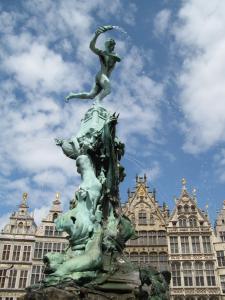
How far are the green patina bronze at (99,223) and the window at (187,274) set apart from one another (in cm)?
2101

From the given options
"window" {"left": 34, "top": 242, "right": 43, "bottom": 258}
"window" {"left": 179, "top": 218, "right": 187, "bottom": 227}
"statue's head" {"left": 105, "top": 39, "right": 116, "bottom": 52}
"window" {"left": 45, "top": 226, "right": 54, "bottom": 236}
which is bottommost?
"window" {"left": 34, "top": 242, "right": 43, "bottom": 258}

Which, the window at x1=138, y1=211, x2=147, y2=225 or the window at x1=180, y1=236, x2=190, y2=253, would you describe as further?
the window at x1=138, y1=211, x2=147, y2=225

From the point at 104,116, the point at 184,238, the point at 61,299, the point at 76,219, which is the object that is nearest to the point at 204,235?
the point at 184,238

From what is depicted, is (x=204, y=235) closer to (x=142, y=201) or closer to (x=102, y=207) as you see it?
(x=142, y=201)

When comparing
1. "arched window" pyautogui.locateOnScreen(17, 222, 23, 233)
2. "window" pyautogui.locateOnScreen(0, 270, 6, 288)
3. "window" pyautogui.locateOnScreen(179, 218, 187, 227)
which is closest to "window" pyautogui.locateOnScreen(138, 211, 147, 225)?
"window" pyautogui.locateOnScreen(179, 218, 187, 227)

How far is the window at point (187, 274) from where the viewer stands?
104 ft

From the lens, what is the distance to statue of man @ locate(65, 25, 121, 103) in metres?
16.0

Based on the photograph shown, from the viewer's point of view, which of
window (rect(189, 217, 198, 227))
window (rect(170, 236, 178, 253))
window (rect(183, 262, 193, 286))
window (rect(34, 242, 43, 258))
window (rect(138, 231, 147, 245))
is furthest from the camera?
window (rect(189, 217, 198, 227))

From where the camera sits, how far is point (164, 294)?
11.6 m

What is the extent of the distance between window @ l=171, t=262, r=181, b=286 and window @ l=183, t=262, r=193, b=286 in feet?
1.75

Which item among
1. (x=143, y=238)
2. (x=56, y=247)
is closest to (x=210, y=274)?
(x=143, y=238)

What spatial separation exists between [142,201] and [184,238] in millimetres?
5665

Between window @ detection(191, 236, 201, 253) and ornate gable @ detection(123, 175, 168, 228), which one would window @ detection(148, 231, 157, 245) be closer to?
ornate gable @ detection(123, 175, 168, 228)

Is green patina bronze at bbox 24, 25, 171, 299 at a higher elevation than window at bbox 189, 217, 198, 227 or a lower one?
lower
